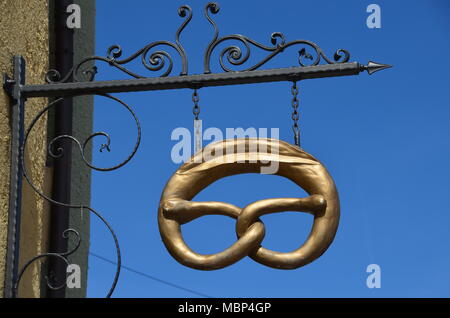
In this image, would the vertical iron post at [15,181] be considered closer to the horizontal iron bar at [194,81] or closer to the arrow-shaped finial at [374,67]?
the horizontal iron bar at [194,81]

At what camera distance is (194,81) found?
3.50 metres

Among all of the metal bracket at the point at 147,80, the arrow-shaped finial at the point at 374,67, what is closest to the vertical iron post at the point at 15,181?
the metal bracket at the point at 147,80

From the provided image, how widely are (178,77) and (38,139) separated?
89 centimetres

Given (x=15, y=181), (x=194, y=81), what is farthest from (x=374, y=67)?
(x=15, y=181)

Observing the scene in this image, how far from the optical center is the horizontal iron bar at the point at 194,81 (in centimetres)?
342

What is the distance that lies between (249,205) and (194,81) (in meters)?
0.58

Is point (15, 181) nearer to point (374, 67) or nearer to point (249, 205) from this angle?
point (249, 205)

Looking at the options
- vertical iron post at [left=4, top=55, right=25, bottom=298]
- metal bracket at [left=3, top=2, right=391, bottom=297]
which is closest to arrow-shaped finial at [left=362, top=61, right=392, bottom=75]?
metal bracket at [left=3, top=2, right=391, bottom=297]

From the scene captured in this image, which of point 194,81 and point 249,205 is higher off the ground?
point 194,81

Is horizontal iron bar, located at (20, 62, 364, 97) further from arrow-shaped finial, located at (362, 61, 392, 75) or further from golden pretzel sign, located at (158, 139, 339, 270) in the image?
golden pretzel sign, located at (158, 139, 339, 270)

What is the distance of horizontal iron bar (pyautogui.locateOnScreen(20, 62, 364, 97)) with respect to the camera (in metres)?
3.42

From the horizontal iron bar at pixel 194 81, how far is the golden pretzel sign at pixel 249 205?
0.27 meters

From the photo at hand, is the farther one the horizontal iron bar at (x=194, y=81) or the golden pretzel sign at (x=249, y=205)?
the horizontal iron bar at (x=194, y=81)
